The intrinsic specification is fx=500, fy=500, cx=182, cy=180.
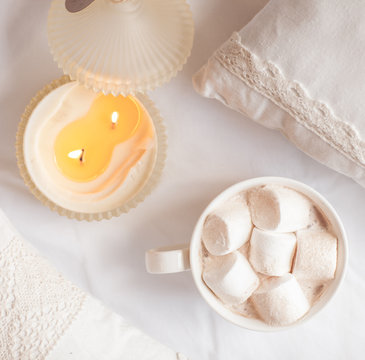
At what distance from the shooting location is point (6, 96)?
2.87 ft

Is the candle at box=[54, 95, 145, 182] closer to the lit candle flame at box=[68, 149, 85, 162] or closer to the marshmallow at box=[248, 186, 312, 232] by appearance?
the lit candle flame at box=[68, 149, 85, 162]

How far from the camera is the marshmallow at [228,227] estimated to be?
744 millimetres

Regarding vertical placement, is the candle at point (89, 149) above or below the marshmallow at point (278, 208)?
below

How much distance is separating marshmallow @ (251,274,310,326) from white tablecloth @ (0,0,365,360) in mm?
138

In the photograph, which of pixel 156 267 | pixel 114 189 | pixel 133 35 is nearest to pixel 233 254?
pixel 156 267

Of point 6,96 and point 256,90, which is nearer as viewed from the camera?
point 256,90

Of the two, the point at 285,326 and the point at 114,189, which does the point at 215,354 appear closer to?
the point at 285,326

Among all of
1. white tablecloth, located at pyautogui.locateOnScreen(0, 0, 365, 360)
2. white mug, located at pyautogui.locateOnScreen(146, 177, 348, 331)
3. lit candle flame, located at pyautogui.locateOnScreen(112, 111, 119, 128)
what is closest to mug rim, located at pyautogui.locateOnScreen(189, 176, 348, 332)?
white mug, located at pyautogui.locateOnScreen(146, 177, 348, 331)

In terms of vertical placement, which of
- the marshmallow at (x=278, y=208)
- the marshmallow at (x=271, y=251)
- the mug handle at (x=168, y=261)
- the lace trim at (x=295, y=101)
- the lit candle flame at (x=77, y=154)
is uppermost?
the lace trim at (x=295, y=101)

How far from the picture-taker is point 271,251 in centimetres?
75

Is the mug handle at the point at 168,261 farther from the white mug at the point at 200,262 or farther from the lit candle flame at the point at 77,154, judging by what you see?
the lit candle flame at the point at 77,154

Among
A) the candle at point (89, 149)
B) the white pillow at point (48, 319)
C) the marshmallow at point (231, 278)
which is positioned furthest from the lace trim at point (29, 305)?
the marshmallow at point (231, 278)

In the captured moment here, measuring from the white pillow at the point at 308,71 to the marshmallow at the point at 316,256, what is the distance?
114 millimetres

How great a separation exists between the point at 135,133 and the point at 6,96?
9.6 inches
